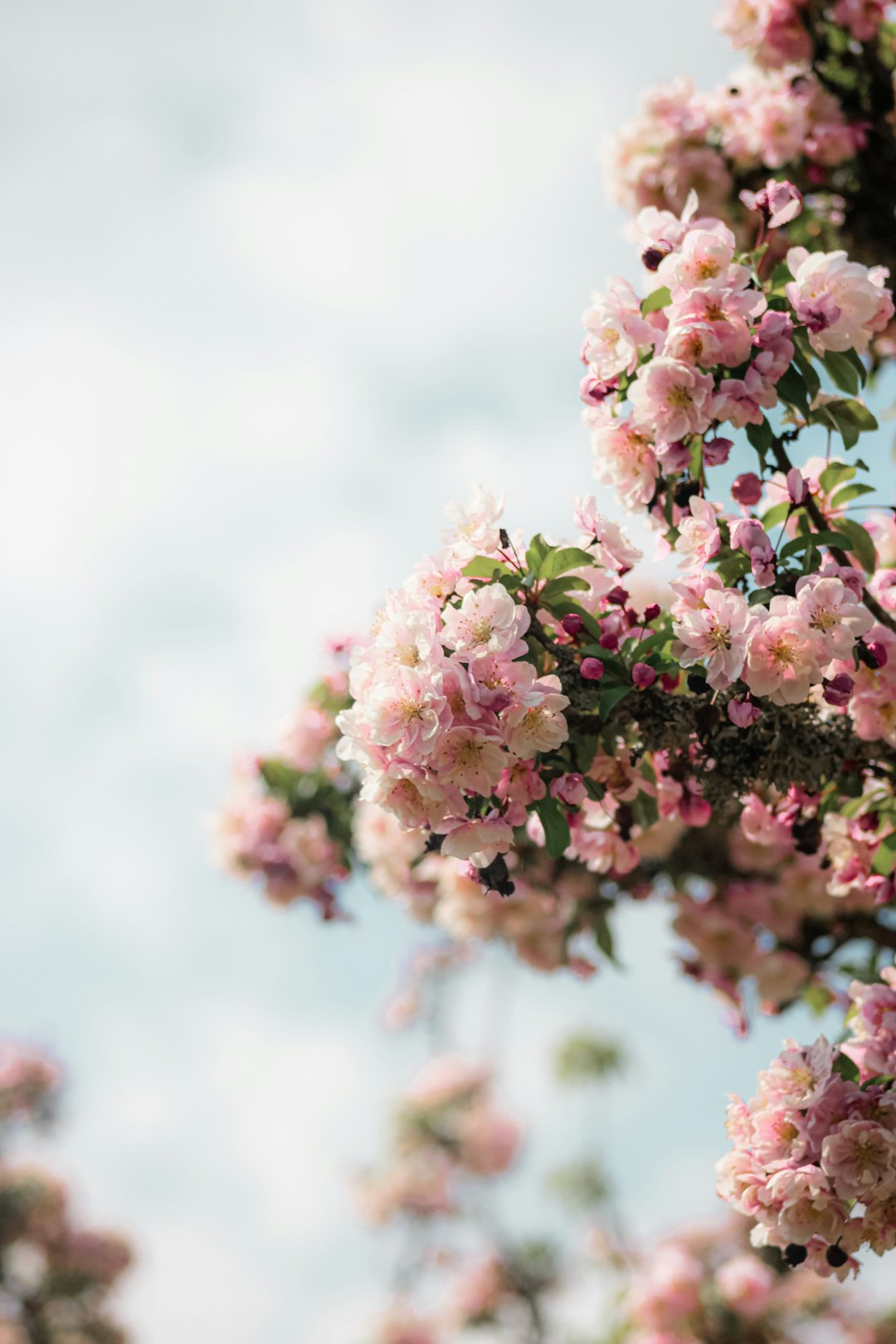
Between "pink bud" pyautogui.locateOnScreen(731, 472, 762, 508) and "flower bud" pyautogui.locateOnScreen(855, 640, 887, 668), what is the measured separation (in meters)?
0.36

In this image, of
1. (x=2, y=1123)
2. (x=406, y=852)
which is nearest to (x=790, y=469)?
(x=406, y=852)

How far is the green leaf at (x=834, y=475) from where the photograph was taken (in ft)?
7.58

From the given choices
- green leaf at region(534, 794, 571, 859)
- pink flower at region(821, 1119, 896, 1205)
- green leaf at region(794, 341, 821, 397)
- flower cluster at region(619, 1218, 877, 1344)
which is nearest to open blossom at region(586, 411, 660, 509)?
green leaf at region(794, 341, 821, 397)

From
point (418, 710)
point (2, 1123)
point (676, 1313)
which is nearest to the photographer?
point (418, 710)

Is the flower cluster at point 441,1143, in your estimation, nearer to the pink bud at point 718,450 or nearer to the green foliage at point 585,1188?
the green foliage at point 585,1188

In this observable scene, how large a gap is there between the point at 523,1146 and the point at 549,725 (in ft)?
32.8

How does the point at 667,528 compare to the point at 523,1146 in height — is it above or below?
below

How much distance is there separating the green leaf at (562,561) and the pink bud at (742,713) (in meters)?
0.38

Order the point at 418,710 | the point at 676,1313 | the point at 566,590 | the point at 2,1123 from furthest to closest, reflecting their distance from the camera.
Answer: the point at 2,1123
the point at 676,1313
the point at 566,590
the point at 418,710

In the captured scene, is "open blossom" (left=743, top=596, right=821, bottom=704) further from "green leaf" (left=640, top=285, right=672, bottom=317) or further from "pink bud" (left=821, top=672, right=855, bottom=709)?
"green leaf" (left=640, top=285, right=672, bottom=317)

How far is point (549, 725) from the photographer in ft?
5.82

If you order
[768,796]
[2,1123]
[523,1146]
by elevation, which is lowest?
[768,796]

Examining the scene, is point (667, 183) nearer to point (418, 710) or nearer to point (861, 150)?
point (861, 150)

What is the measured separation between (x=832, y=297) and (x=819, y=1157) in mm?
1642
